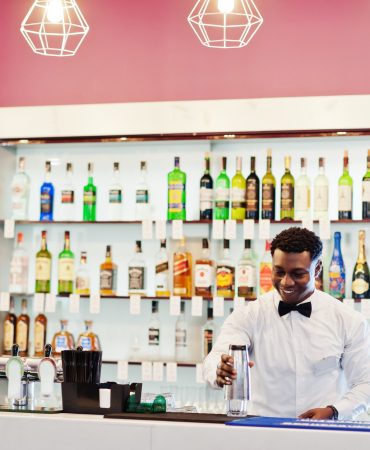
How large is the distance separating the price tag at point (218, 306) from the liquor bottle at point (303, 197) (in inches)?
24.9

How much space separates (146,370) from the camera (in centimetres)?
477

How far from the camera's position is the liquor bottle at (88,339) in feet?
16.6

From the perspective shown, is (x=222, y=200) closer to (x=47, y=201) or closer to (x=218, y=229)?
(x=218, y=229)

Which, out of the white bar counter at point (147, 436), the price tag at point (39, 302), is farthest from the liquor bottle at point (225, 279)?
the white bar counter at point (147, 436)

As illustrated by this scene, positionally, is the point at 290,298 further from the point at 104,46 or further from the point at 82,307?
the point at 104,46

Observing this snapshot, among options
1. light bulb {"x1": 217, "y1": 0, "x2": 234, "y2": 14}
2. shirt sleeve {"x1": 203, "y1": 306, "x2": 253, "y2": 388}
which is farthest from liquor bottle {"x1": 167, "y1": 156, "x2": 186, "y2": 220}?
light bulb {"x1": 217, "y1": 0, "x2": 234, "y2": 14}

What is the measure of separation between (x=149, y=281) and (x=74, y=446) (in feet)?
8.62

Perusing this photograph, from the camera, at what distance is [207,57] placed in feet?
16.5

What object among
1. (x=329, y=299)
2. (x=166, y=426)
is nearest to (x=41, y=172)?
(x=329, y=299)

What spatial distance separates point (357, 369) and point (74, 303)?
6.69ft

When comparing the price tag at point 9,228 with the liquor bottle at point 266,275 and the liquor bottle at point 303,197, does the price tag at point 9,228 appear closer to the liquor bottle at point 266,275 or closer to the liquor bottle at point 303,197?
the liquor bottle at point 266,275

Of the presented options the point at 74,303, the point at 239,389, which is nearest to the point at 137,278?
the point at 74,303

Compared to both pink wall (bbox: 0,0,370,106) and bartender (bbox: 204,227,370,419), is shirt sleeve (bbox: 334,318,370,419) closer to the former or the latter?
bartender (bbox: 204,227,370,419)

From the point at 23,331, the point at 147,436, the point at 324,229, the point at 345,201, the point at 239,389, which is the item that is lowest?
the point at 147,436
